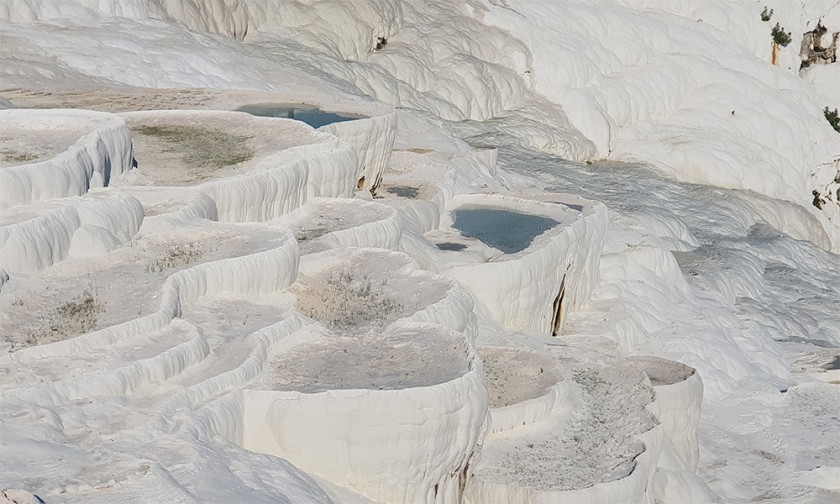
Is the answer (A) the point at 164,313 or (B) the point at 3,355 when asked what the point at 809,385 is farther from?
(B) the point at 3,355

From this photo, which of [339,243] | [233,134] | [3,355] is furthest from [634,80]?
[3,355]

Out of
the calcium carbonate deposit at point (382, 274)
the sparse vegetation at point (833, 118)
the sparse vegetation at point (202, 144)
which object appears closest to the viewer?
the calcium carbonate deposit at point (382, 274)

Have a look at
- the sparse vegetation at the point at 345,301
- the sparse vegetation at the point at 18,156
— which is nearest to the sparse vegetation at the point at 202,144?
the sparse vegetation at the point at 18,156

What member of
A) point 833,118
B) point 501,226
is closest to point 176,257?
point 501,226

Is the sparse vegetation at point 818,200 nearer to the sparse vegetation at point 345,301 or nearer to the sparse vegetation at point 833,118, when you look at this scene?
the sparse vegetation at point 833,118

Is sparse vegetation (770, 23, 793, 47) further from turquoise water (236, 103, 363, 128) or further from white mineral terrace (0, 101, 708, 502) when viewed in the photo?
white mineral terrace (0, 101, 708, 502)
